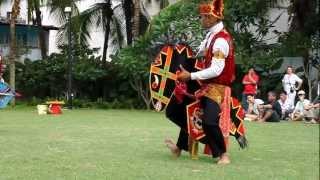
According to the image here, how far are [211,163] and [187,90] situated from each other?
0.86 meters

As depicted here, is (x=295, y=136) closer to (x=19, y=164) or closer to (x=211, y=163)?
(x=211, y=163)

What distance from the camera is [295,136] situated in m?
11.8

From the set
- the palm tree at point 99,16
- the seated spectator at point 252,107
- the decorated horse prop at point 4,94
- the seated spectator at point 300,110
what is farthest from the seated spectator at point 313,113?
the palm tree at point 99,16

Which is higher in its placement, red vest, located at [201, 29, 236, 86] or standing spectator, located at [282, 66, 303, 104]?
red vest, located at [201, 29, 236, 86]

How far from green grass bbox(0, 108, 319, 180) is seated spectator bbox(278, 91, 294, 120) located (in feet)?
22.1

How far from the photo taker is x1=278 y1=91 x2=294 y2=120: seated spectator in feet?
60.6

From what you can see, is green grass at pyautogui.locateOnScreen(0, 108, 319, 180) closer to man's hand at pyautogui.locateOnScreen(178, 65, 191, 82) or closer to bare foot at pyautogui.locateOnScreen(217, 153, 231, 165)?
bare foot at pyautogui.locateOnScreen(217, 153, 231, 165)

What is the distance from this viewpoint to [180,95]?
7.65 m

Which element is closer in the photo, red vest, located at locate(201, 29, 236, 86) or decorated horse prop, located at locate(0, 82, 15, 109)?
red vest, located at locate(201, 29, 236, 86)

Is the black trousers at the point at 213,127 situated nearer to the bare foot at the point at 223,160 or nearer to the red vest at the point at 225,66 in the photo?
the bare foot at the point at 223,160

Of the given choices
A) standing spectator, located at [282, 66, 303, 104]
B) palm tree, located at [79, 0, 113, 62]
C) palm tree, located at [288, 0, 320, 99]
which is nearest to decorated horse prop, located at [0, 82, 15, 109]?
standing spectator, located at [282, 66, 303, 104]

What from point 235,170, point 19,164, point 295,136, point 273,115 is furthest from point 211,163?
point 273,115

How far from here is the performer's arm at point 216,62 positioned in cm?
728

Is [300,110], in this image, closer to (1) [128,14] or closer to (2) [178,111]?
(2) [178,111]
